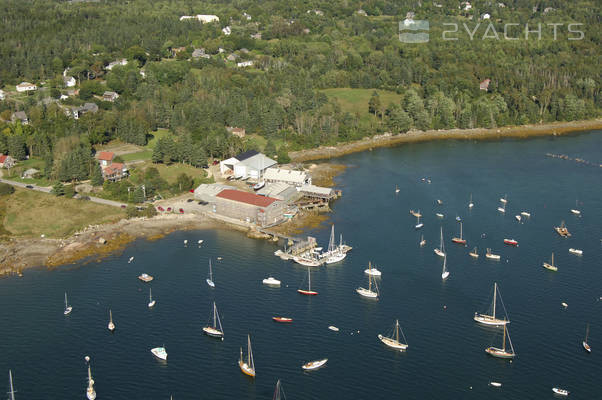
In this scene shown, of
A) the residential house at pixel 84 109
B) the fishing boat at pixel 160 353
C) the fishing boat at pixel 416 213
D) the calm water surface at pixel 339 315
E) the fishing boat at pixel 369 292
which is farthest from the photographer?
the residential house at pixel 84 109

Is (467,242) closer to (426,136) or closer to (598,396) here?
(598,396)

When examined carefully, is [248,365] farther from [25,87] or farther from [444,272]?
[25,87]

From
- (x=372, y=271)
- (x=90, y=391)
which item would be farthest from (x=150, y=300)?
(x=372, y=271)

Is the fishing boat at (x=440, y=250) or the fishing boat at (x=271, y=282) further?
the fishing boat at (x=440, y=250)

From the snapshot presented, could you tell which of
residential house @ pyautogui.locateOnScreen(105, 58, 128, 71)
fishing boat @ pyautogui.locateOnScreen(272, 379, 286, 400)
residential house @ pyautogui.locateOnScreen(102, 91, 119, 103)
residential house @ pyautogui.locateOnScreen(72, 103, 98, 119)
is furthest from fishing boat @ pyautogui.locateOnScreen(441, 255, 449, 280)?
residential house @ pyautogui.locateOnScreen(105, 58, 128, 71)

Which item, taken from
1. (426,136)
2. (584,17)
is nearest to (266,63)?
(426,136)

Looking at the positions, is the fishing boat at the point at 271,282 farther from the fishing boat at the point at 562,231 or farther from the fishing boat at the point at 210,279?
the fishing boat at the point at 562,231

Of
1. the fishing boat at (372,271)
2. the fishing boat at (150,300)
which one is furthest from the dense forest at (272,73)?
the fishing boat at (372,271)
